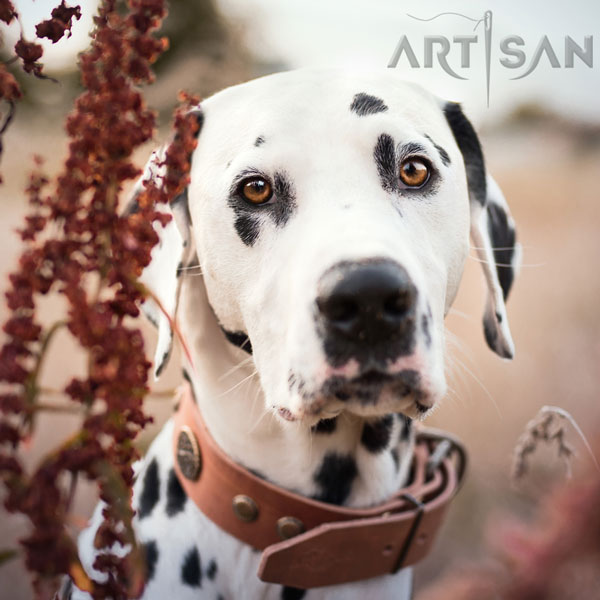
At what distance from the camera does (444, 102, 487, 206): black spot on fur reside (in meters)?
2.27

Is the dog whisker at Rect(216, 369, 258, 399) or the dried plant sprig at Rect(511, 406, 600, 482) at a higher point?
the dried plant sprig at Rect(511, 406, 600, 482)

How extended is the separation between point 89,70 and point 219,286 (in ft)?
3.31

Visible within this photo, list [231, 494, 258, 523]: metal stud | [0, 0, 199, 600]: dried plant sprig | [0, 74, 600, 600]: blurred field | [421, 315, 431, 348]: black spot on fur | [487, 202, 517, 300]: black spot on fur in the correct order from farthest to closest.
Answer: [0, 74, 600, 600]: blurred field → [487, 202, 517, 300]: black spot on fur → [231, 494, 258, 523]: metal stud → [421, 315, 431, 348]: black spot on fur → [0, 0, 199, 600]: dried plant sprig

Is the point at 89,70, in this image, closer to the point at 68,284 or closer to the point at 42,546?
the point at 68,284

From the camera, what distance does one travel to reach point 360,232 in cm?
159

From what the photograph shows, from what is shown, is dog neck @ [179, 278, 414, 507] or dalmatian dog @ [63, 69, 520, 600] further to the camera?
dog neck @ [179, 278, 414, 507]

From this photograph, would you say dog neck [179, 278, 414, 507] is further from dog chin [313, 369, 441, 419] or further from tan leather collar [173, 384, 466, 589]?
dog chin [313, 369, 441, 419]

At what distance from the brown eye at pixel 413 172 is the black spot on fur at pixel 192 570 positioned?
1439mm

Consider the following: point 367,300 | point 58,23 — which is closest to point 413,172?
point 367,300

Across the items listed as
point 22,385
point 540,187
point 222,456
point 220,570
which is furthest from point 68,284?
point 540,187

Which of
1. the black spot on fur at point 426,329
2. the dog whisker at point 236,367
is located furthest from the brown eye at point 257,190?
the black spot on fur at point 426,329

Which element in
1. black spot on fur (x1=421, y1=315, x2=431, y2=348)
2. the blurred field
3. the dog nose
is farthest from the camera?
the blurred field

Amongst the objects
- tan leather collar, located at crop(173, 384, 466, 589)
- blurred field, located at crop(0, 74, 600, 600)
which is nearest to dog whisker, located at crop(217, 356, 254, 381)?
tan leather collar, located at crop(173, 384, 466, 589)

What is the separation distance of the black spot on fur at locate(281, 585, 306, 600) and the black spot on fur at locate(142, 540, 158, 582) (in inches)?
17.8
